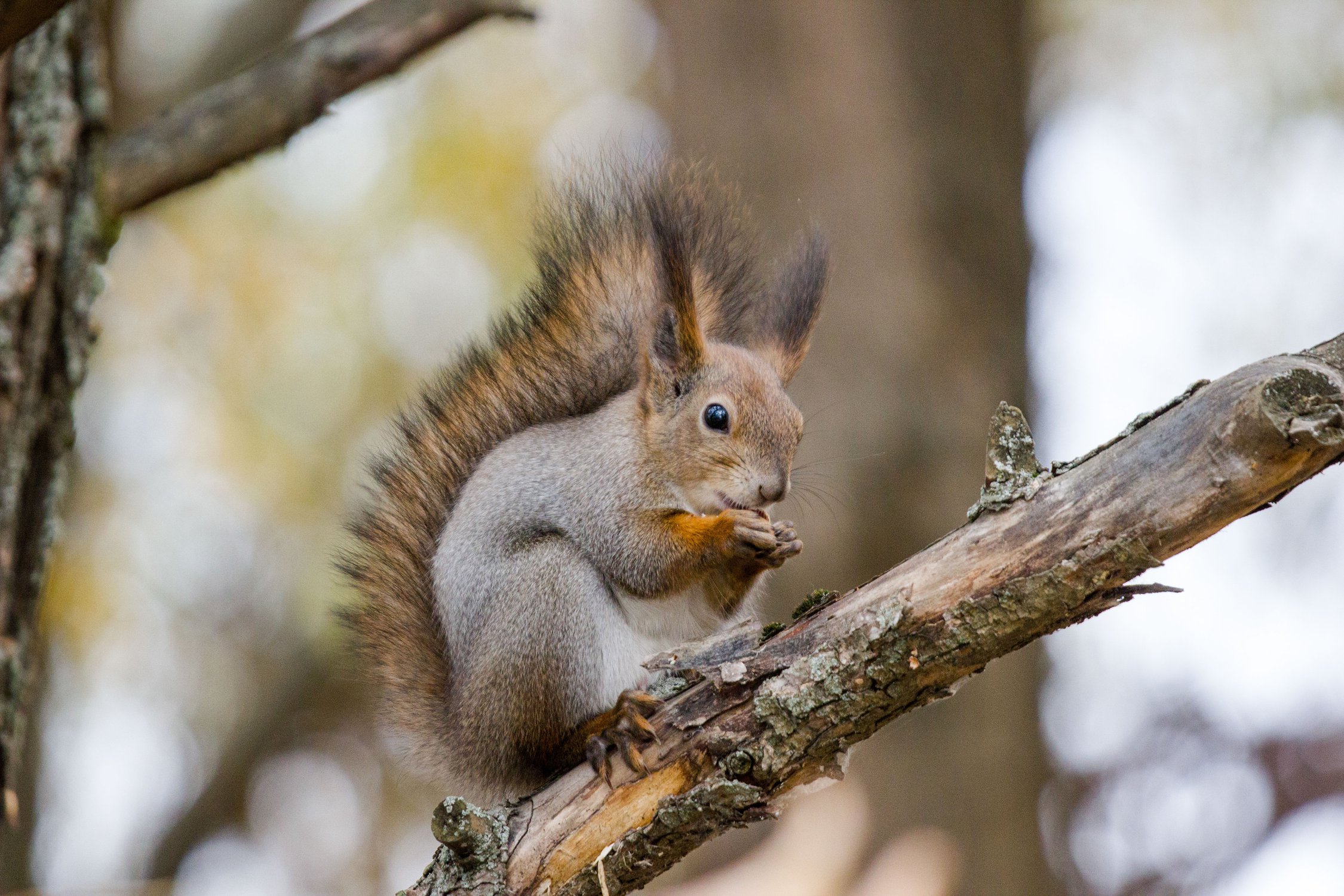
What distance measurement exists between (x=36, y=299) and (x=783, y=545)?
1437 millimetres

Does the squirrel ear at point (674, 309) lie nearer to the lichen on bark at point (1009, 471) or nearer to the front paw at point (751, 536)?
the front paw at point (751, 536)

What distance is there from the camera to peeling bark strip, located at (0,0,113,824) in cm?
203

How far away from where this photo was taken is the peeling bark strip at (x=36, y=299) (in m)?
2.03

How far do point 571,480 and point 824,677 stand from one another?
949mm

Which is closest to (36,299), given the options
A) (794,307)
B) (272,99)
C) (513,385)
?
(272,99)

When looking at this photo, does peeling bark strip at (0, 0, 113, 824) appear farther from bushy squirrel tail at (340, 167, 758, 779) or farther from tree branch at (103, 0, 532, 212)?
bushy squirrel tail at (340, 167, 758, 779)

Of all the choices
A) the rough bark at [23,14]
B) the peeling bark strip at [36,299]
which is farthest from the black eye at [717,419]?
the rough bark at [23,14]

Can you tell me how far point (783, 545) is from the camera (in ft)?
7.23

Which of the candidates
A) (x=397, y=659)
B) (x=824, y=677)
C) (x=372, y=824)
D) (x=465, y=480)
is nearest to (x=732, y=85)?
(x=465, y=480)

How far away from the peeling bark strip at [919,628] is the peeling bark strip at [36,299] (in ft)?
2.87

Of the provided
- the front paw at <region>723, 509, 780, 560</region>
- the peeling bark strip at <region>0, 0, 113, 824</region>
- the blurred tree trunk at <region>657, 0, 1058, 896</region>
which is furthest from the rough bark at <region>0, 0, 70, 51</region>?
the blurred tree trunk at <region>657, 0, 1058, 896</region>

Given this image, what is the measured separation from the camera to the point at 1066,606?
5.01 ft

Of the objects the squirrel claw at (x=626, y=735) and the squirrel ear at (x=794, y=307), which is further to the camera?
the squirrel ear at (x=794, y=307)

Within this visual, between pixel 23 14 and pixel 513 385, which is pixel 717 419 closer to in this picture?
pixel 513 385
